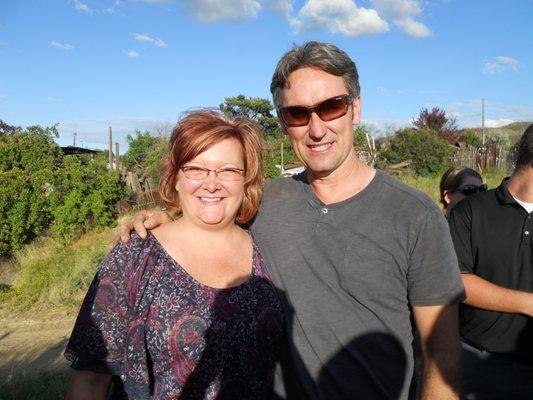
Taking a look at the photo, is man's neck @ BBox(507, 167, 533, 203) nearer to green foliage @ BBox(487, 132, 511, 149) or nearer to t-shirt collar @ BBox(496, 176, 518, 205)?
t-shirt collar @ BBox(496, 176, 518, 205)

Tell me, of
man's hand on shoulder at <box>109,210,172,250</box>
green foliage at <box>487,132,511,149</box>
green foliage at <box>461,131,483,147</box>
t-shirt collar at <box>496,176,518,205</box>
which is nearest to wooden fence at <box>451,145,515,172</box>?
green foliage at <box>487,132,511,149</box>

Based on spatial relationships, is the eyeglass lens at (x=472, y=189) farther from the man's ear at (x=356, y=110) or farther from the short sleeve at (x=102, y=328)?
the short sleeve at (x=102, y=328)

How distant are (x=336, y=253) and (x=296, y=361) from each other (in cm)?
53

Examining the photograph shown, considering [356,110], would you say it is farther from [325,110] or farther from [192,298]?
[192,298]

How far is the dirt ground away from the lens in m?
6.63

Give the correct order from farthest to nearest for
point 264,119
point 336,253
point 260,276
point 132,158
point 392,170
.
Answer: point 264,119, point 132,158, point 392,170, point 260,276, point 336,253

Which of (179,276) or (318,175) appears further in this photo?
(318,175)

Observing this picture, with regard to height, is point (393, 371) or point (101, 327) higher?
point (101, 327)

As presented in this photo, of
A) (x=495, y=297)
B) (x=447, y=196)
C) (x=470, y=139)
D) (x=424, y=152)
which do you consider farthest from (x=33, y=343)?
(x=470, y=139)

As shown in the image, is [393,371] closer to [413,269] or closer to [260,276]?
[413,269]

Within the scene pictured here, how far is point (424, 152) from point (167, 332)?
23838 mm

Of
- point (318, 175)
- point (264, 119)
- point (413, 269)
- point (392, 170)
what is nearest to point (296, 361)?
point (413, 269)

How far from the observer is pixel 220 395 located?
1.98 metres

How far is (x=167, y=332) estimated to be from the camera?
1.91 m
